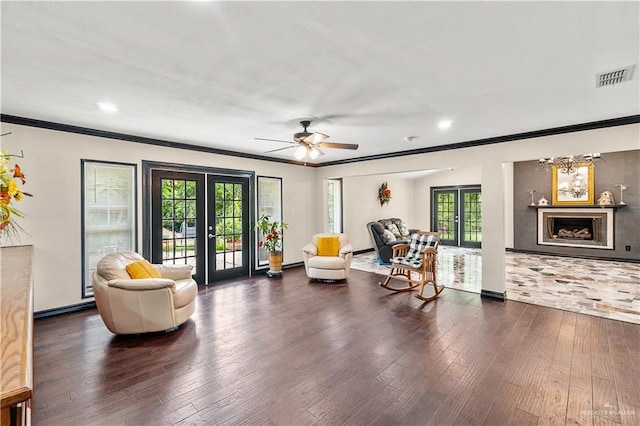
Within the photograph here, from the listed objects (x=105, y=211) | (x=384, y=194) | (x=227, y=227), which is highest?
(x=384, y=194)

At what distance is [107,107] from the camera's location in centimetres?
331

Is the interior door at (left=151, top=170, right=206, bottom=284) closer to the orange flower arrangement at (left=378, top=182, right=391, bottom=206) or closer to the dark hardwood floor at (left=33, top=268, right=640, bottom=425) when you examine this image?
the dark hardwood floor at (left=33, top=268, right=640, bottom=425)

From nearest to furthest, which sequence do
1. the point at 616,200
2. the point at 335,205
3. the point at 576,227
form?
the point at 616,200, the point at 576,227, the point at 335,205

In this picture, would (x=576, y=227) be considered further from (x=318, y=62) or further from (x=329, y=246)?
(x=318, y=62)

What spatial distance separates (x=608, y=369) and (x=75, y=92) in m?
5.52

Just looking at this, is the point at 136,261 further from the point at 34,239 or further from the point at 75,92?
the point at 75,92

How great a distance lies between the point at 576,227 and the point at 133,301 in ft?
32.5

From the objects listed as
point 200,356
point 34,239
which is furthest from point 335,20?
point 34,239

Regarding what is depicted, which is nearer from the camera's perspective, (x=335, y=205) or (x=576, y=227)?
(x=576, y=227)

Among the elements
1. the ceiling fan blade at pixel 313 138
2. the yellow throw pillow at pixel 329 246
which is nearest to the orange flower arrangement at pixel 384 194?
the yellow throw pillow at pixel 329 246

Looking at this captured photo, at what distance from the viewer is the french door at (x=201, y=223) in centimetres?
498

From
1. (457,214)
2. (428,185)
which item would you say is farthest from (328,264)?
(428,185)

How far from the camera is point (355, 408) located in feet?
7.09

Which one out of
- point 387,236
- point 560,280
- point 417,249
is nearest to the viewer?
point 417,249
